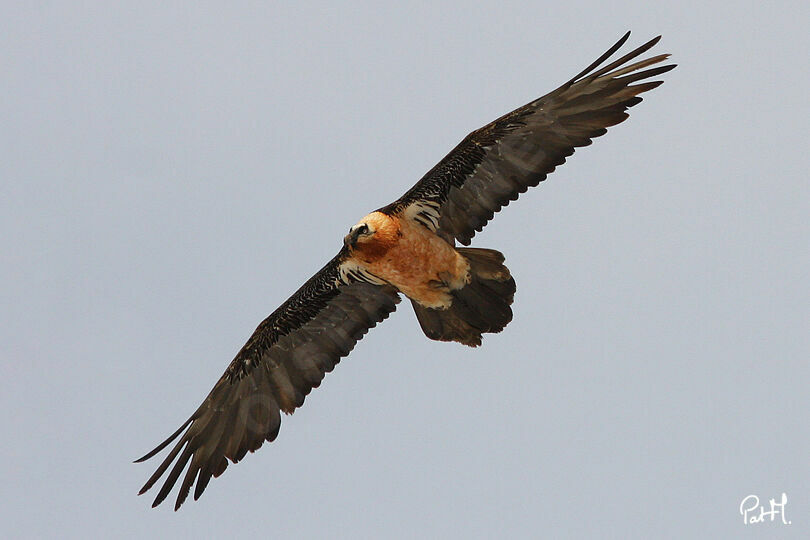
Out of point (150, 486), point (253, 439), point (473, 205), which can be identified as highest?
point (473, 205)

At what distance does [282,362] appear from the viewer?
16547mm

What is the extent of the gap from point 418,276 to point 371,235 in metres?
0.94

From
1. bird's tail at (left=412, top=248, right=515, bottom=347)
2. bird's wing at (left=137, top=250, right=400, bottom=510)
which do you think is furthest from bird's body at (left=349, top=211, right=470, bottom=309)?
bird's wing at (left=137, top=250, right=400, bottom=510)

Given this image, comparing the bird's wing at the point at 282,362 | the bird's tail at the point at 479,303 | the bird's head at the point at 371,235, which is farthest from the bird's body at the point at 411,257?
the bird's wing at the point at 282,362

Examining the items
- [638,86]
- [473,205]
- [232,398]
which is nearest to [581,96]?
[638,86]

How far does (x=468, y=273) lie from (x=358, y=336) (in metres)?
2.16

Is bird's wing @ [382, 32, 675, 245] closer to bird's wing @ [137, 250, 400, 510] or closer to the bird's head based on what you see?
the bird's head

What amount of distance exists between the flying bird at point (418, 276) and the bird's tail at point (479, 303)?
1 centimetres

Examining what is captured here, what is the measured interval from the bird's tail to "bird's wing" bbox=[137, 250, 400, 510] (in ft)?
3.73

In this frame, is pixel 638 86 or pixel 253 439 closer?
pixel 638 86

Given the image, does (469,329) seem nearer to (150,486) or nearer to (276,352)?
(276,352)

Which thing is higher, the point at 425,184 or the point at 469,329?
the point at 425,184

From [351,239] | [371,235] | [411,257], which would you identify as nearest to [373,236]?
[371,235]

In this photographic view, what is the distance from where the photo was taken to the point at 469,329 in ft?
51.4
